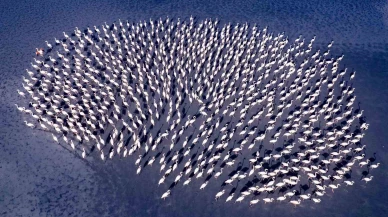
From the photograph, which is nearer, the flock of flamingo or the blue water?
the blue water

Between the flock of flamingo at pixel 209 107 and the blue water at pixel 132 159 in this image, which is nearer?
the blue water at pixel 132 159

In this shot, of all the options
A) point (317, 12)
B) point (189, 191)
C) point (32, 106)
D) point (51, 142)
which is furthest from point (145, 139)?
point (317, 12)

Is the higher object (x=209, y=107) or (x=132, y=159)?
(x=209, y=107)

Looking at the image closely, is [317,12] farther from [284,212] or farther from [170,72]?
[284,212]

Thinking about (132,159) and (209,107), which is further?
(209,107)
